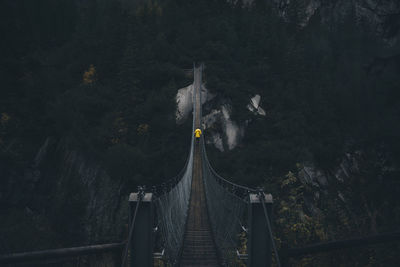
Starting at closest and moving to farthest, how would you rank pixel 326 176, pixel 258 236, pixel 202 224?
pixel 258 236 < pixel 202 224 < pixel 326 176

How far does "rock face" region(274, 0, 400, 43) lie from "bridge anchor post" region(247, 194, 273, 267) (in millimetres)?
48800

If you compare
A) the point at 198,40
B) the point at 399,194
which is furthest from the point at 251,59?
the point at 399,194

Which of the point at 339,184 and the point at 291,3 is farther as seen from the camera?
the point at 291,3

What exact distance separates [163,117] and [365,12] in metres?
42.4

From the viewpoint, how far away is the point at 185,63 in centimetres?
A: 3095

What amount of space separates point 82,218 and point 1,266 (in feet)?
57.5

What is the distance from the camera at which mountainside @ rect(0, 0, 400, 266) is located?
18344 millimetres

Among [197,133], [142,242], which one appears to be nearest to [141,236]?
[142,242]

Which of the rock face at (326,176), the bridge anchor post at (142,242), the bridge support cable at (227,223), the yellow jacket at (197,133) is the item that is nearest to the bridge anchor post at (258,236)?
the bridge anchor post at (142,242)

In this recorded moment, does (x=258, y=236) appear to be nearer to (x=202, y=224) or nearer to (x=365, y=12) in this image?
(x=202, y=224)

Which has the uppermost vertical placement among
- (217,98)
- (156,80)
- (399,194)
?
(156,80)

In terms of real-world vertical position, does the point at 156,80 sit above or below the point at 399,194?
above

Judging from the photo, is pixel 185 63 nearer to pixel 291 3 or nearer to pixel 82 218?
pixel 82 218

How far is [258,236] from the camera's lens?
3285mm
